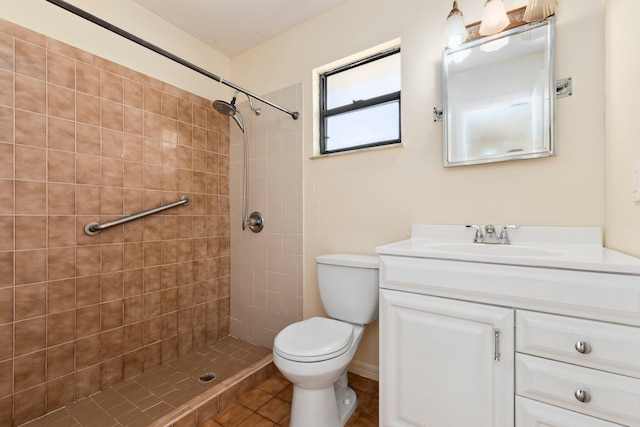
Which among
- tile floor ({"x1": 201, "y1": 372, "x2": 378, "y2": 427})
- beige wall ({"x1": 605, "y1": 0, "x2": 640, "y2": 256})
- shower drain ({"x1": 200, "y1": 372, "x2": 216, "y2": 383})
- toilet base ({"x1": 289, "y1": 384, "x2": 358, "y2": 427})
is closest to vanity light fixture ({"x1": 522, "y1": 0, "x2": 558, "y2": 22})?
beige wall ({"x1": 605, "y1": 0, "x2": 640, "y2": 256})

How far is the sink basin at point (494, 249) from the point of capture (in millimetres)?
1086

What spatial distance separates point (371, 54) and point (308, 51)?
1.53 feet

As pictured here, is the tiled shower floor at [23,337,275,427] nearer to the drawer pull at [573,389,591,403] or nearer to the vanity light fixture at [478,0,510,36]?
the drawer pull at [573,389,591,403]

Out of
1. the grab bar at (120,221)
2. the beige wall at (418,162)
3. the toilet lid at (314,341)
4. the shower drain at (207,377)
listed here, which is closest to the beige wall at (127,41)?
the beige wall at (418,162)

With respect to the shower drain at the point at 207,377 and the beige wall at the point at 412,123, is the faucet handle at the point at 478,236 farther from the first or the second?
the shower drain at the point at 207,377

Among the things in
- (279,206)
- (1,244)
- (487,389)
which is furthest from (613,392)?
(1,244)

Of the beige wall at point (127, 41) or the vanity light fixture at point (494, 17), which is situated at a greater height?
the beige wall at point (127, 41)

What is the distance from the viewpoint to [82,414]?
1.38m

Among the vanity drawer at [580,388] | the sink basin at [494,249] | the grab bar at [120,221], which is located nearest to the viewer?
the vanity drawer at [580,388]

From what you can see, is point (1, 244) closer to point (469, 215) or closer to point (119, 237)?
point (119, 237)

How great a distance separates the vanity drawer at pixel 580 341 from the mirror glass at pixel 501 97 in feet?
2.43

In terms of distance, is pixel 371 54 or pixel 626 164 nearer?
pixel 626 164

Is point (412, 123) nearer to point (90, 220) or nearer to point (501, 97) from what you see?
point (501, 97)

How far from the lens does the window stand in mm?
1699
